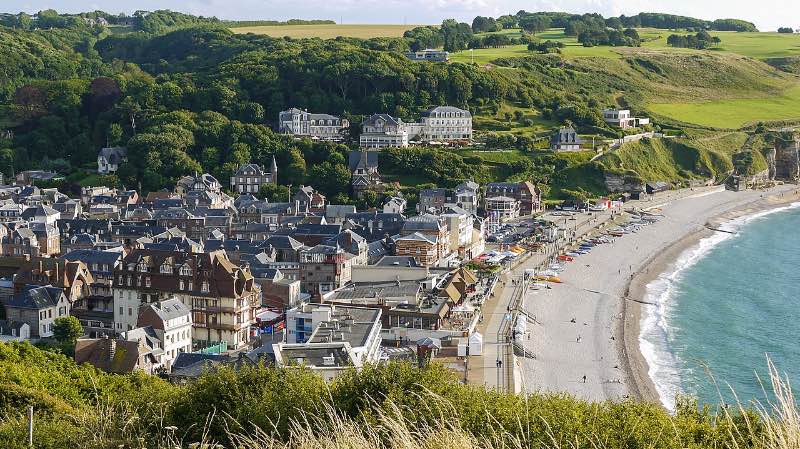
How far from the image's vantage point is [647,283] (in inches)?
1767

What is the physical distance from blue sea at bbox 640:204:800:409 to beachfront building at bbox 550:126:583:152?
45.8 ft

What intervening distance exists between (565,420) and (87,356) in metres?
17.7

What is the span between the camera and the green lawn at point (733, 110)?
8888 cm

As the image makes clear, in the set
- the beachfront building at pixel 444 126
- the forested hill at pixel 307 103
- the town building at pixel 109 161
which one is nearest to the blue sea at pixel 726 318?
the forested hill at pixel 307 103

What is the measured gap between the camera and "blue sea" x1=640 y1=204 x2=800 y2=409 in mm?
30344

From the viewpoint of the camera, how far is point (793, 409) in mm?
7723

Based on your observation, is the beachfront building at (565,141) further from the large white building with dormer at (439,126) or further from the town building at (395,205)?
the town building at (395,205)

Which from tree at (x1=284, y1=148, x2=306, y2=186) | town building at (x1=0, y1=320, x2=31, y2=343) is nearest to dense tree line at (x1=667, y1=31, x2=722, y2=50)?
tree at (x1=284, y1=148, x2=306, y2=186)

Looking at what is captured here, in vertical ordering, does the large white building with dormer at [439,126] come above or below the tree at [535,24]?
below

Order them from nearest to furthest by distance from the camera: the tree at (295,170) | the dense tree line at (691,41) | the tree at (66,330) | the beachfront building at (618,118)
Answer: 1. the tree at (66,330)
2. the tree at (295,170)
3. the beachfront building at (618,118)
4. the dense tree line at (691,41)

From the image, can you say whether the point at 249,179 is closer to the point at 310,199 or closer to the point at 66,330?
the point at 310,199

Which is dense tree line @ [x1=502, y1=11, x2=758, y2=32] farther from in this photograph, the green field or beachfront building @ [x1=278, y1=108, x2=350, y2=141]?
beachfront building @ [x1=278, y1=108, x2=350, y2=141]

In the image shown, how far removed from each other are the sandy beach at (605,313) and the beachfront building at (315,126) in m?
22.9

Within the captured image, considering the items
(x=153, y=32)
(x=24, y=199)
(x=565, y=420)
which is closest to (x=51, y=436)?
(x=565, y=420)
